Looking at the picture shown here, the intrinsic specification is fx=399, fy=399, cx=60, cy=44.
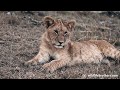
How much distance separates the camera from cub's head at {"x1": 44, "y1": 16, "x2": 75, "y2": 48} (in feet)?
21.5

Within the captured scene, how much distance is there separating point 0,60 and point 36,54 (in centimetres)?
82

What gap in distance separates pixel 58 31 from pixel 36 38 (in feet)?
5.10

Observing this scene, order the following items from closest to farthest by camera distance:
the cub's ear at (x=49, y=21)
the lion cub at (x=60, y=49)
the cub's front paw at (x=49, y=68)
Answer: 1. the cub's front paw at (x=49, y=68)
2. the lion cub at (x=60, y=49)
3. the cub's ear at (x=49, y=21)

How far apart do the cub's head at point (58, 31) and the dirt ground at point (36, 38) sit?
1.46 feet

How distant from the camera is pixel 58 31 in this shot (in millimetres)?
6609

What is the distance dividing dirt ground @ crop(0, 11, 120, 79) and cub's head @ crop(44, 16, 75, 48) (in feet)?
1.46

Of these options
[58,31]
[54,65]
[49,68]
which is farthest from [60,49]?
[49,68]

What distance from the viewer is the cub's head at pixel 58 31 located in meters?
6.54

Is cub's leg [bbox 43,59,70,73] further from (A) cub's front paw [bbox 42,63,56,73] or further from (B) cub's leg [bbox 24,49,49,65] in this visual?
(B) cub's leg [bbox 24,49,49,65]

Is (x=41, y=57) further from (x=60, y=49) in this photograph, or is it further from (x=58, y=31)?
(x=58, y=31)

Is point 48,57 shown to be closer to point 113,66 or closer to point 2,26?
point 113,66

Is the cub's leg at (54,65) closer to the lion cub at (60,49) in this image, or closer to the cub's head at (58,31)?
the lion cub at (60,49)

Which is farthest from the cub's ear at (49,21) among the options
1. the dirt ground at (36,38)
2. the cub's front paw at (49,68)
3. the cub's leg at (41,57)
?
the cub's front paw at (49,68)

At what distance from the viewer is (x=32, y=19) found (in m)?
9.63
